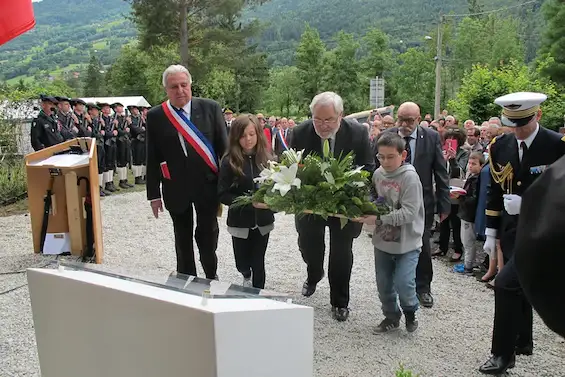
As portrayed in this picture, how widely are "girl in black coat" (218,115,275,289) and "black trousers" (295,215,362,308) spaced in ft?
1.22

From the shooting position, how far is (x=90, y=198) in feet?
22.6

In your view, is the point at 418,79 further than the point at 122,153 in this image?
Yes

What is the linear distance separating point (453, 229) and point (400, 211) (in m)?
3.37

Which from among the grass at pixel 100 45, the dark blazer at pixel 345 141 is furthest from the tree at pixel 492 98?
the grass at pixel 100 45

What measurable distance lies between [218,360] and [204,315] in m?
0.13

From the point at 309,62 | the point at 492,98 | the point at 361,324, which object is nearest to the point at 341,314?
the point at 361,324

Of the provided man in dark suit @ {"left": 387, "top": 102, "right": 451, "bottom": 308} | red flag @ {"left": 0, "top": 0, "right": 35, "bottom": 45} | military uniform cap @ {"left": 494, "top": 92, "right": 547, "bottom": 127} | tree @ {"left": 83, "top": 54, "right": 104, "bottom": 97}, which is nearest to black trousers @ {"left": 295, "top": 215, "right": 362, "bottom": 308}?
man in dark suit @ {"left": 387, "top": 102, "right": 451, "bottom": 308}

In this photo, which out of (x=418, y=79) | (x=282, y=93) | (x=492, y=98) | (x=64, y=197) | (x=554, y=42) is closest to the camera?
(x=64, y=197)

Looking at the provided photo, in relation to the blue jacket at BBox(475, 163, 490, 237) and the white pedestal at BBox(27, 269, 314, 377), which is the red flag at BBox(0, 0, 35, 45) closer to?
the white pedestal at BBox(27, 269, 314, 377)

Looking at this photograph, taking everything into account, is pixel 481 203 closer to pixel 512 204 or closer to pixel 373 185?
pixel 373 185

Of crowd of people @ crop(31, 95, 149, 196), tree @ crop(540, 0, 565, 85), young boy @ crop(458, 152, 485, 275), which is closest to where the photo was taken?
young boy @ crop(458, 152, 485, 275)

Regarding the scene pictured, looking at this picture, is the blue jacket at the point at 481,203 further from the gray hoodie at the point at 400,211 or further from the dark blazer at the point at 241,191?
the dark blazer at the point at 241,191

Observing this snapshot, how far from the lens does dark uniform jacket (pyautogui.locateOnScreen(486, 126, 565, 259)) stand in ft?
12.4

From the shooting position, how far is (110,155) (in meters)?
13.3
